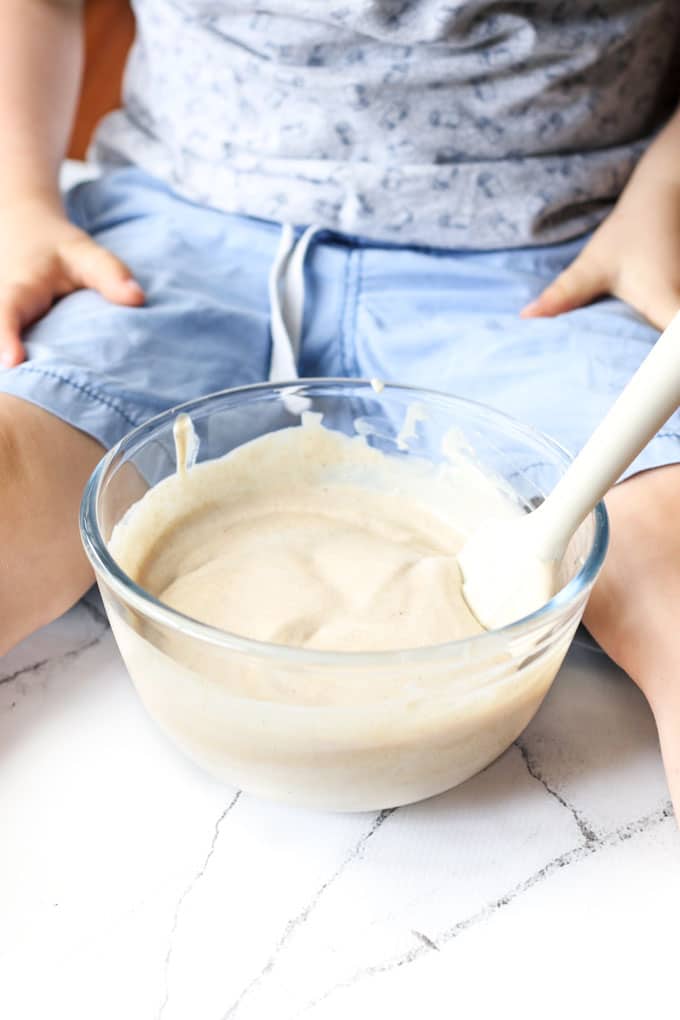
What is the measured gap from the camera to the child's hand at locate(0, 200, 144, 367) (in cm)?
71

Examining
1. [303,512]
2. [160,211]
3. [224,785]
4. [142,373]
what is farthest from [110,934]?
[160,211]

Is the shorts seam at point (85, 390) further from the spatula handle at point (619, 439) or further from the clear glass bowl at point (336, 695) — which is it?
the spatula handle at point (619, 439)

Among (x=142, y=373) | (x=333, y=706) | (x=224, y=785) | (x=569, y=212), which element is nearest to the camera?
(x=333, y=706)

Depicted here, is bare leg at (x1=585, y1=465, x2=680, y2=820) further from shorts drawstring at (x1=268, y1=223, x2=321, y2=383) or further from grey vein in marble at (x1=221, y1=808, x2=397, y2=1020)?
shorts drawstring at (x1=268, y1=223, x2=321, y2=383)

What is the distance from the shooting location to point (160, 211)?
826 millimetres

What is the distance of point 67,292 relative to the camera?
2.47 ft

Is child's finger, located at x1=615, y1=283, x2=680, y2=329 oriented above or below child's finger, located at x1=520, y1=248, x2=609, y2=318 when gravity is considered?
above

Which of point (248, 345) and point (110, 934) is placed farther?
point (248, 345)

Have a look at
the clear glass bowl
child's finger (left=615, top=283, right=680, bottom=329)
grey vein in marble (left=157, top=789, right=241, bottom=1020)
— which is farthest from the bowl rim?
child's finger (left=615, top=283, right=680, bottom=329)

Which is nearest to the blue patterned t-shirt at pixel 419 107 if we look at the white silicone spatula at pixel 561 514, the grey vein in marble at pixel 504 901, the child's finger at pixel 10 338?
the child's finger at pixel 10 338

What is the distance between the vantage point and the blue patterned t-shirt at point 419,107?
718 millimetres

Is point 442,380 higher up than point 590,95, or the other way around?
point 590,95

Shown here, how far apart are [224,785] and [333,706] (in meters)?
0.13

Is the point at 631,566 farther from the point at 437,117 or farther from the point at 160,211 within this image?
the point at 160,211
